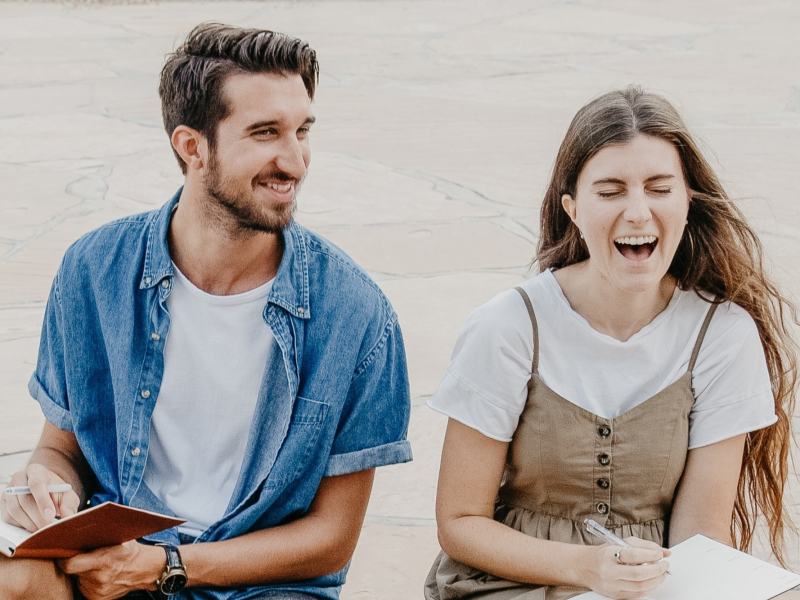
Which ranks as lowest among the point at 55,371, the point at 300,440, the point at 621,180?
the point at 300,440

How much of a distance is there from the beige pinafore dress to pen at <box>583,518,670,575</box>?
58mm

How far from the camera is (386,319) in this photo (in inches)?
104

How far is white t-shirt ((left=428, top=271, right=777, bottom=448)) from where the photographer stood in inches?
101

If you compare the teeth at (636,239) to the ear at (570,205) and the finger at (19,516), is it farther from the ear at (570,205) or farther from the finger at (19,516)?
the finger at (19,516)

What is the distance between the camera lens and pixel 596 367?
2.61 meters

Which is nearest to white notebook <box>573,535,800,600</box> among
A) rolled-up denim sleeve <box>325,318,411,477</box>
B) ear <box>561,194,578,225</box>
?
rolled-up denim sleeve <box>325,318,411,477</box>

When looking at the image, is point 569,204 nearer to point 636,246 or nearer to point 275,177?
point 636,246

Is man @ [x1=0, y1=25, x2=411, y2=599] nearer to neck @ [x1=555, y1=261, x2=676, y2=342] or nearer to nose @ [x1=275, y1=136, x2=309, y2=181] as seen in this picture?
nose @ [x1=275, y1=136, x2=309, y2=181]

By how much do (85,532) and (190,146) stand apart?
2.66 ft

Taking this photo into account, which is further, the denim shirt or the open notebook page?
the denim shirt

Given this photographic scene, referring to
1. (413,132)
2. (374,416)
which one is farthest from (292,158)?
(413,132)

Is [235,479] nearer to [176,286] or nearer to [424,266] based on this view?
[176,286]

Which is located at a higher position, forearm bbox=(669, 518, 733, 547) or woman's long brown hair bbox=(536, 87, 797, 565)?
woman's long brown hair bbox=(536, 87, 797, 565)

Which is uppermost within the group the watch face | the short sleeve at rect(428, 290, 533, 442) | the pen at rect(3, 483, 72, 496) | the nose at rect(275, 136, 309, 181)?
the nose at rect(275, 136, 309, 181)
